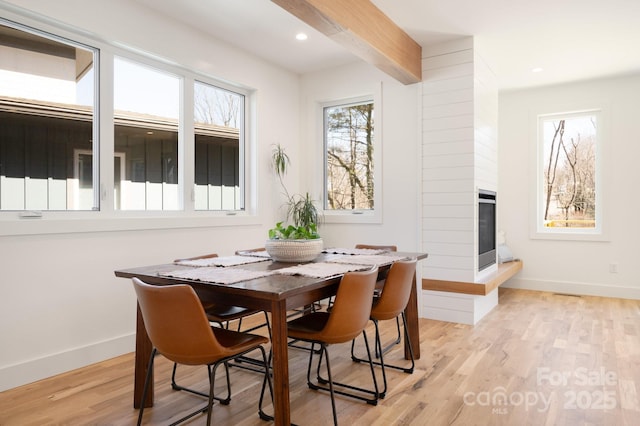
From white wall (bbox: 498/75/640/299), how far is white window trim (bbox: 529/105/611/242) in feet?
0.06

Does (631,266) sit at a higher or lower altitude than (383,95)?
lower

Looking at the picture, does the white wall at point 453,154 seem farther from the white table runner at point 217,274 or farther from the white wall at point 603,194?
the white table runner at point 217,274

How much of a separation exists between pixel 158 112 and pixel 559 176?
5123 millimetres

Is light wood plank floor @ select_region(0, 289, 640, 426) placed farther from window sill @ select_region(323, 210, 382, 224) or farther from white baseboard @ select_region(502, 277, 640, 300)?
white baseboard @ select_region(502, 277, 640, 300)

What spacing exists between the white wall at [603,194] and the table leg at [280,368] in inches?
195

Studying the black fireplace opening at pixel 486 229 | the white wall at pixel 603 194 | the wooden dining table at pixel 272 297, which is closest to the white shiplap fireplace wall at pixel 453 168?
the black fireplace opening at pixel 486 229

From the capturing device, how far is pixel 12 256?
8.90 ft

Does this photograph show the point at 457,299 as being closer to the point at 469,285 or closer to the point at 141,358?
the point at 469,285

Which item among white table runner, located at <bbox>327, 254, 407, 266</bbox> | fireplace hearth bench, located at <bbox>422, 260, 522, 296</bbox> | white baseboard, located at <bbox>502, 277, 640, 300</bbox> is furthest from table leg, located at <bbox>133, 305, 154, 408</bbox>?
white baseboard, located at <bbox>502, 277, 640, 300</bbox>

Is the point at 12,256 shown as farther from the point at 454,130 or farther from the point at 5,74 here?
the point at 454,130

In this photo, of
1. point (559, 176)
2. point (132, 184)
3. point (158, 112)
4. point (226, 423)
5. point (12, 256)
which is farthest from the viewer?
point (559, 176)

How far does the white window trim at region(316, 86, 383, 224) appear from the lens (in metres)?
4.77

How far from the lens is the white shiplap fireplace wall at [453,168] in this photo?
4156 mm

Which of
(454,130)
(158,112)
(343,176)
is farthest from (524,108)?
(158,112)
